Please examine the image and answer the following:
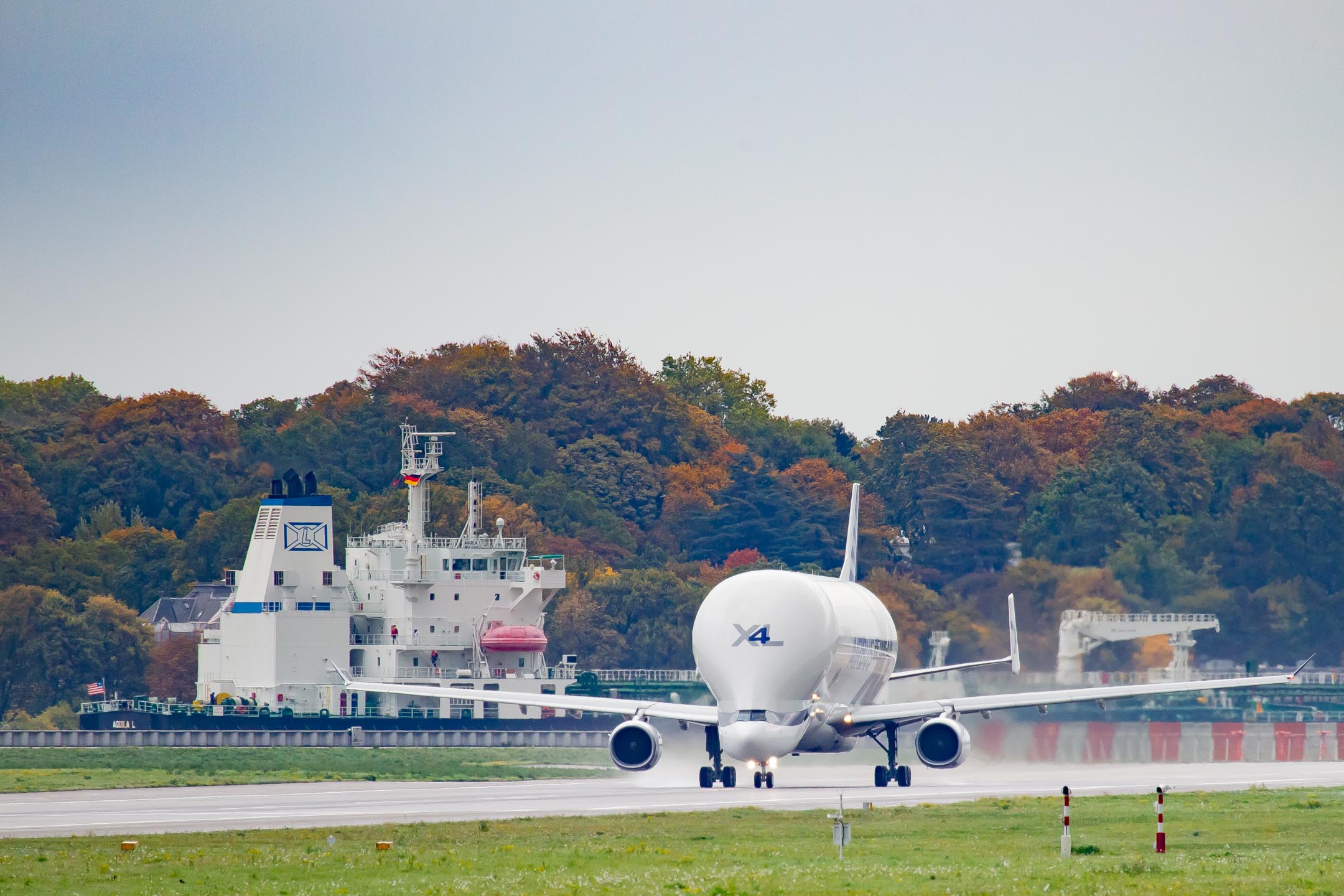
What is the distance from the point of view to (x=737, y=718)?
39.0 m

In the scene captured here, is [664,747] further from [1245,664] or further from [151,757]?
[1245,664]

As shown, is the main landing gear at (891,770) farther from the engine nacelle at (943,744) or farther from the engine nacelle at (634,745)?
the engine nacelle at (634,745)

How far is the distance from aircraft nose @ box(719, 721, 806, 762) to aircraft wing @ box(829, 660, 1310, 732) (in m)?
2.92

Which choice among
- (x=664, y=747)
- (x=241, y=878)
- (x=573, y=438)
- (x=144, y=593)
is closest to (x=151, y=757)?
(x=664, y=747)

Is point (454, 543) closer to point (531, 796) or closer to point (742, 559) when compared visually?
point (531, 796)

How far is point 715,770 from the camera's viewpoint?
41.6 meters

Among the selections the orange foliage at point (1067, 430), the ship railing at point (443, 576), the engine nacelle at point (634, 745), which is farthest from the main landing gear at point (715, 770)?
the orange foliage at point (1067, 430)

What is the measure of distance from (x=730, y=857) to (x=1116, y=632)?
62153 millimetres

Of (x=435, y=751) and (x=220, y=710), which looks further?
(x=220, y=710)

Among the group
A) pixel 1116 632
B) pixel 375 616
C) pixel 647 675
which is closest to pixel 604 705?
pixel 375 616

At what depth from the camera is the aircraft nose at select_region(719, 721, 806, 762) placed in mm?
38688

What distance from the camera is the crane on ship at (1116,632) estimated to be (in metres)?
82.7

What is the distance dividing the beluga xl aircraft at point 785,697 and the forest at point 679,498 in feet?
126

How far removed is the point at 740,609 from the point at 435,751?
2719 centimetres
